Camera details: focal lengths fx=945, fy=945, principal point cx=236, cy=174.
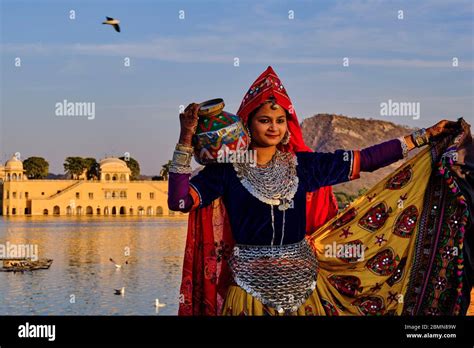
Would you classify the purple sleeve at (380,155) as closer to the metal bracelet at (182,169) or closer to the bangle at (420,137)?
the bangle at (420,137)

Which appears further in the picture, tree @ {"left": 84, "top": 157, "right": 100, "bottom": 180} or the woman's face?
tree @ {"left": 84, "top": 157, "right": 100, "bottom": 180}

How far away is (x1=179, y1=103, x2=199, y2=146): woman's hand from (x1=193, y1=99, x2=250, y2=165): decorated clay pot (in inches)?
2.0

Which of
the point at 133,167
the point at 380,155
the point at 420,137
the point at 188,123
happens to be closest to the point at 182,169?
the point at 188,123

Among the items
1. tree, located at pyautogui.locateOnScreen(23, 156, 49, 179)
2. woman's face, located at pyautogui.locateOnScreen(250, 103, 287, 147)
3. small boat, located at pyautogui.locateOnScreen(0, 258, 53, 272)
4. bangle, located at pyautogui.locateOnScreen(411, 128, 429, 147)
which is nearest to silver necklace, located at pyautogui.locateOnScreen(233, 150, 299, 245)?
woman's face, located at pyautogui.locateOnScreen(250, 103, 287, 147)

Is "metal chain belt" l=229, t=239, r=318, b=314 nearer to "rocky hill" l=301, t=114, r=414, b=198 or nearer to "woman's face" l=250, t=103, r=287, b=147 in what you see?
"woman's face" l=250, t=103, r=287, b=147

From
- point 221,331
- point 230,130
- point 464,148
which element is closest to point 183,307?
point 221,331

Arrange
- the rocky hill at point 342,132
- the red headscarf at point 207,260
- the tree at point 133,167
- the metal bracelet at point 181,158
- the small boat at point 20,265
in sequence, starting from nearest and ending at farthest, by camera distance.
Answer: the metal bracelet at point 181,158 < the red headscarf at point 207,260 < the small boat at point 20,265 < the rocky hill at point 342,132 < the tree at point 133,167

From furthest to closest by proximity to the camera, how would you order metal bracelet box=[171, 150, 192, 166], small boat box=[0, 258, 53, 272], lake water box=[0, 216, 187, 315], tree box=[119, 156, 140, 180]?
tree box=[119, 156, 140, 180]
small boat box=[0, 258, 53, 272]
lake water box=[0, 216, 187, 315]
metal bracelet box=[171, 150, 192, 166]

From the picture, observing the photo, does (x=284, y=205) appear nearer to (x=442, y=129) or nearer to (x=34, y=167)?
(x=442, y=129)

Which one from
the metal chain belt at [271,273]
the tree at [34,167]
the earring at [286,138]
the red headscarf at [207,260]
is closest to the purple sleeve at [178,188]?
the red headscarf at [207,260]

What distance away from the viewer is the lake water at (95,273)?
23.9 m

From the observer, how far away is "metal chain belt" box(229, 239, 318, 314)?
443 centimetres

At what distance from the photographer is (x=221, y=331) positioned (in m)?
4.49

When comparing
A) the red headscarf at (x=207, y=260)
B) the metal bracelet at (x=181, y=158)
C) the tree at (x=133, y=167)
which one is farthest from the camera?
the tree at (x=133, y=167)
